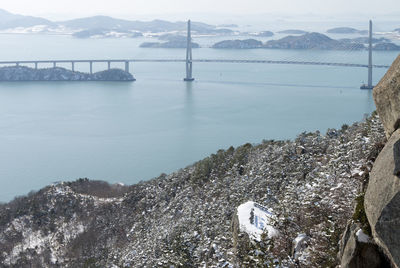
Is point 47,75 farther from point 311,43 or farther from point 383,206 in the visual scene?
point 383,206

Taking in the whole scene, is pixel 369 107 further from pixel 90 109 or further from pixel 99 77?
pixel 99 77

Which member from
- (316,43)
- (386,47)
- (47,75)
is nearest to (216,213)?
(47,75)

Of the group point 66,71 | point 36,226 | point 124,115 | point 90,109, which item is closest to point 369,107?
point 124,115

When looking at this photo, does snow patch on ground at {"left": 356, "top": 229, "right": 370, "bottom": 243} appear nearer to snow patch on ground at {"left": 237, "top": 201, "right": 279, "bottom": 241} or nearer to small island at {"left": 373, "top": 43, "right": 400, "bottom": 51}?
snow patch on ground at {"left": 237, "top": 201, "right": 279, "bottom": 241}

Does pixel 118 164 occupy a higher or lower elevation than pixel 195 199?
lower

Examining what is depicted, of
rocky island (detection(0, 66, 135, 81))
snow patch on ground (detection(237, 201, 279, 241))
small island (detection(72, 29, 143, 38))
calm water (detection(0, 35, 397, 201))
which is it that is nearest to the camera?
snow patch on ground (detection(237, 201, 279, 241))

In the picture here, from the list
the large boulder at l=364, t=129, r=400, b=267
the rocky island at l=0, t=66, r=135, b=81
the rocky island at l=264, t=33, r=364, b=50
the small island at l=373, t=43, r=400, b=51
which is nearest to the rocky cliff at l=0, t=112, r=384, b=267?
the large boulder at l=364, t=129, r=400, b=267
